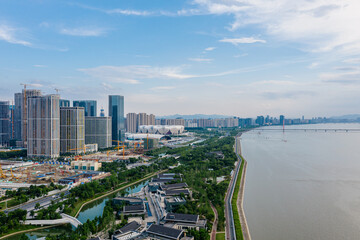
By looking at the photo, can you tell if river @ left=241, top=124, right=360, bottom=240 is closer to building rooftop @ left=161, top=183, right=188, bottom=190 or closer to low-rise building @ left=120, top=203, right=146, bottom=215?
building rooftop @ left=161, top=183, right=188, bottom=190

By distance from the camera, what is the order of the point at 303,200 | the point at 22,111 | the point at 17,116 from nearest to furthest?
the point at 303,200 → the point at 22,111 → the point at 17,116

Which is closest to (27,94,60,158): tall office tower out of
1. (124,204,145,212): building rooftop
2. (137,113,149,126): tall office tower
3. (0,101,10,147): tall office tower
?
(0,101,10,147): tall office tower

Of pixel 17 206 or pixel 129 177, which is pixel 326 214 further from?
pixel 17 206

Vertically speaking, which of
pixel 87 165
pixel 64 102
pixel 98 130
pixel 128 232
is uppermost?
pixel 64 102

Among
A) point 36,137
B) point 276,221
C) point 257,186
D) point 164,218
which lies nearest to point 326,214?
point 276,221

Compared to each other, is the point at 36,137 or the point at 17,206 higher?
the point at 36,137

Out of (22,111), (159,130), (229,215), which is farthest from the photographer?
(159,130)

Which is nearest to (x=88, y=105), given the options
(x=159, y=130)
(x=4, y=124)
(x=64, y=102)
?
(x=64, y=102)

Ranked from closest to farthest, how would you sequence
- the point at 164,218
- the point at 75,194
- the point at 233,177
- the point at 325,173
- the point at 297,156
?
the point at 164,218, the point at 75,194, the point at 233,177, the point at 325,173, the point at 297,156

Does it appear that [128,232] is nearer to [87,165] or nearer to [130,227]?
[130,227]
